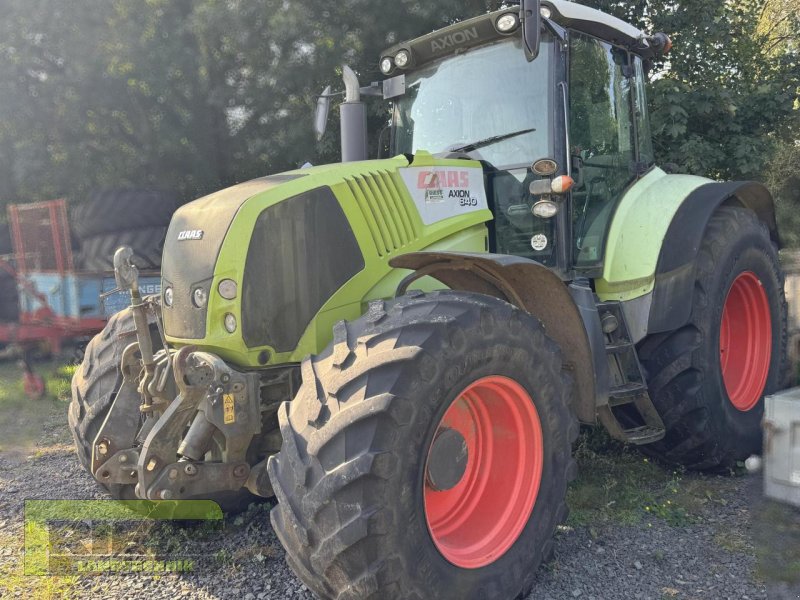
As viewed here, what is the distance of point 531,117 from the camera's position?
147 inches

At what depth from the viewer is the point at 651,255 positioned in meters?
4.02

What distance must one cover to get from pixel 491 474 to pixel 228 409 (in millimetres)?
1179

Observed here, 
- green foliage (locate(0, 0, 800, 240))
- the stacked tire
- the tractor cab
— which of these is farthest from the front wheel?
Result: the stacked tire

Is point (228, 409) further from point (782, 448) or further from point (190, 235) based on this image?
point (782, 448)

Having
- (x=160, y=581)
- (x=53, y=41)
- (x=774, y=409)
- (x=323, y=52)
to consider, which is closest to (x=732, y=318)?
(x=774, y=409)

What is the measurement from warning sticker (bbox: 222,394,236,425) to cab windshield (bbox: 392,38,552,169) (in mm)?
1978

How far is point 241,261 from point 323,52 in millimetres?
7084

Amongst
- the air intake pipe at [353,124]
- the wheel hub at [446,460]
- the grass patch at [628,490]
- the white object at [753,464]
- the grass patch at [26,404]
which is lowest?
the grass patch at [26,404]

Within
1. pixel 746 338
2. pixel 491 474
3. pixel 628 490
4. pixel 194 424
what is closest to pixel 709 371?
pixel 628 490

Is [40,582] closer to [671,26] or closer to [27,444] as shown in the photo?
[27,444]

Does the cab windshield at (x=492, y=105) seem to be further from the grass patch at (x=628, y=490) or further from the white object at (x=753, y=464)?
the white object at (x=753, y=464)

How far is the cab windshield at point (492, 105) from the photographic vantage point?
147 inches

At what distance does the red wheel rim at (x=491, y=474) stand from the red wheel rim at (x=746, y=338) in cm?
236

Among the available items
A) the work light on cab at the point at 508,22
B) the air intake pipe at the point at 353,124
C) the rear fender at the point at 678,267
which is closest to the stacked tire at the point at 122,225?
the air intake pipe at the point at 353,124
